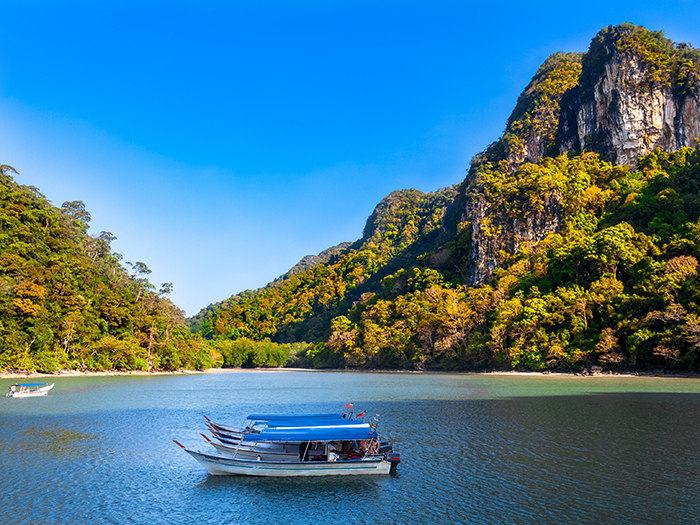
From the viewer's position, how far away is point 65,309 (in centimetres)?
7288

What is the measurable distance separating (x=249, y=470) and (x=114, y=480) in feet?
17.7

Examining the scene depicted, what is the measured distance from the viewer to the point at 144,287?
10612cm

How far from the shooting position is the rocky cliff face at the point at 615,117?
10662 centimetres

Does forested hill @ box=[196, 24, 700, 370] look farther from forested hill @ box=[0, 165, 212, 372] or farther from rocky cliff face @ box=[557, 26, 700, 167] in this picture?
forested hill @ box=[0, 165, 212, 372]

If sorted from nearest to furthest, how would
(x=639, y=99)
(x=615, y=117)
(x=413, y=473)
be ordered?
(x=413, y=473), (x=639, y=99), (x=615, y=117)

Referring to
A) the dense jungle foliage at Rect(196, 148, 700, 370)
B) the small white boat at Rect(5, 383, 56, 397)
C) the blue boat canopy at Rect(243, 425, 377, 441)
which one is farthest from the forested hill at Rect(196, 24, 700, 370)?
the small white boat at Rect(5, 383, 56, 397)

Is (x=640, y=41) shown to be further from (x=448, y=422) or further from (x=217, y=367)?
(x=217, y=367)

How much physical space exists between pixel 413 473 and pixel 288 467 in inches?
207

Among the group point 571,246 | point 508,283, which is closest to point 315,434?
point 571,246

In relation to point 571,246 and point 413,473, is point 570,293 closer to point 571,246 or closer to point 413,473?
point 571,246

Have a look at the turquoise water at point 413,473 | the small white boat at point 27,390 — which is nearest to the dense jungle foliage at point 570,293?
the turquoise water at point 413,473

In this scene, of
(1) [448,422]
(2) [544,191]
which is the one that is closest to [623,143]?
(2) [544,191]

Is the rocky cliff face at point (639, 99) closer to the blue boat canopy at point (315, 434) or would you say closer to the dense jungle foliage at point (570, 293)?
the dense jungle foliage at point (570, 293)

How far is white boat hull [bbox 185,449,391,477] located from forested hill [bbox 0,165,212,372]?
5868 cm
